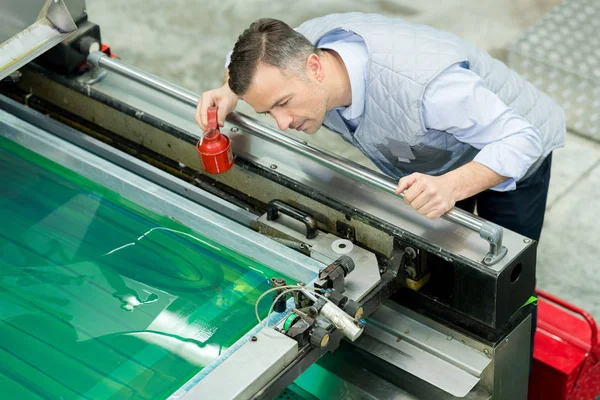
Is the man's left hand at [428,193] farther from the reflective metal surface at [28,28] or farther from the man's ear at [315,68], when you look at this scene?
the reflective metal surface at [28,28]

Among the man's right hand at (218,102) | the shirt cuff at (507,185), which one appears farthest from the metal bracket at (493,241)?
the man's right hand at (218,102)

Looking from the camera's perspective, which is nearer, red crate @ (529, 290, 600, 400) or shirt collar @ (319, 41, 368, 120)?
shirt collar @ (319, 41, 368, 120)

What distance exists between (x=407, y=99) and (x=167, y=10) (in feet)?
10.7

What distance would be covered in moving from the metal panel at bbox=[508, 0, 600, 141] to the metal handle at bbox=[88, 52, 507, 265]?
225 cm

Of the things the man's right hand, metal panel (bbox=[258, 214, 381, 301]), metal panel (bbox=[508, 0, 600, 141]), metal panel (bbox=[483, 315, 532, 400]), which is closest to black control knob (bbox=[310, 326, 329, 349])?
metal panel (bbox=[258, 214, 381, 301])

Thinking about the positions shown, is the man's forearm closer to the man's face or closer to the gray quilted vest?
the gray quilted vest

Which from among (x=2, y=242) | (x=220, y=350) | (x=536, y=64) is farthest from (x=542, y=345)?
(x=536, y=64)

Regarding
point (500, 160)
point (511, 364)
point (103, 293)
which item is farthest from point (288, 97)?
point (511, 364)

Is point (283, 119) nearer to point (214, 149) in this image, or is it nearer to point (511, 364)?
point (214, 149)

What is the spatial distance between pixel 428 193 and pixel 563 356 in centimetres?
92

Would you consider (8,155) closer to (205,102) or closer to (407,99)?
(205,102)

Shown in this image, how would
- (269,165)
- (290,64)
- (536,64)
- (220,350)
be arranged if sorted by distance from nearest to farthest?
(220,350), (290,64), (269,165), (536,64)

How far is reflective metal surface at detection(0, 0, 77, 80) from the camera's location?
2402 millimetres

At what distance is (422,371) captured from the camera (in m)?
2.22
